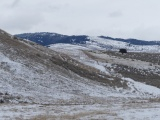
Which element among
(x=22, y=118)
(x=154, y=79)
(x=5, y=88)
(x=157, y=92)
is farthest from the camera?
(x=154, y=79)

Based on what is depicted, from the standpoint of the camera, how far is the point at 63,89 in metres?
52.3

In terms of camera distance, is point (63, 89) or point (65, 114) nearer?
point (65, 114)

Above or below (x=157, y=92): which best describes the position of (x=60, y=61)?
above

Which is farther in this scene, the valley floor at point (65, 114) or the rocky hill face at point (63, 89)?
the rocky hill face at point (63, 89)

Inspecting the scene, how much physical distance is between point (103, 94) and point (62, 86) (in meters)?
5.76

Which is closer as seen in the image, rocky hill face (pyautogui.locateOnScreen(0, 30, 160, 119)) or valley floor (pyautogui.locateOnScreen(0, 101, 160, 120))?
valley floor (pyautogui.locateOnScreen(0, 101, 160, 120))

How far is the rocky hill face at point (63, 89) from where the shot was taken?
115 ft

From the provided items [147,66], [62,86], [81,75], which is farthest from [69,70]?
[147,66]

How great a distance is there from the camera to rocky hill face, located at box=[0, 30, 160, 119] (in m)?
35.0

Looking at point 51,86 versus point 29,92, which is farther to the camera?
point 51,86

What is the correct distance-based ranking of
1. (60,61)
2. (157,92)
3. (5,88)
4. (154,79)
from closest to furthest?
(5,88), (157,92), (60,61), (154,79)

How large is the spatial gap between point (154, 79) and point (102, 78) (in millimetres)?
15003

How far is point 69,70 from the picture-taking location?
64.1 metres

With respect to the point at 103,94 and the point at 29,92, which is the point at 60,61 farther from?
the point at 29,92
